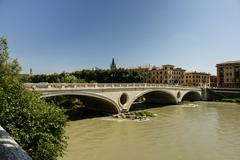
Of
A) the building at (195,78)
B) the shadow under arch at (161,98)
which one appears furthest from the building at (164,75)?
the shadow under arch at (161,98)

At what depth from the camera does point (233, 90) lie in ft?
236

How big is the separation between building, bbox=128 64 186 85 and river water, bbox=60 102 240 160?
68.5 meters

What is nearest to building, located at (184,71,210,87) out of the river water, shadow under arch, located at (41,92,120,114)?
shadow under arch, located at (41,92,120,114)

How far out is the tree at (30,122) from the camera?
12.6m

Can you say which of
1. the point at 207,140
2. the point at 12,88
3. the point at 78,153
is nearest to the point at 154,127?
the point at 207,140

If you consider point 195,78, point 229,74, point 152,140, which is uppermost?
point 229,74

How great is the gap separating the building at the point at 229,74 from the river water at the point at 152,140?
5818 centimetres

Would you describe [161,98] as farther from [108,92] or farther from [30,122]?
[30,122]

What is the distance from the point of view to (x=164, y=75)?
10262 cm

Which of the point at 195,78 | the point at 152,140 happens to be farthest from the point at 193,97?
the point at 152,140

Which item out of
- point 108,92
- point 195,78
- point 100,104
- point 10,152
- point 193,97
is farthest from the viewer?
point 195,78

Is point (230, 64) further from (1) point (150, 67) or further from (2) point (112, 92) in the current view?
(2) point (112, 92)

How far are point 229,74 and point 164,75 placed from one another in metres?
22.4

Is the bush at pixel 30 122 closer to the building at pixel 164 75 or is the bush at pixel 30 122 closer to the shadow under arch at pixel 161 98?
the shadow under arch at pixel 161 98
